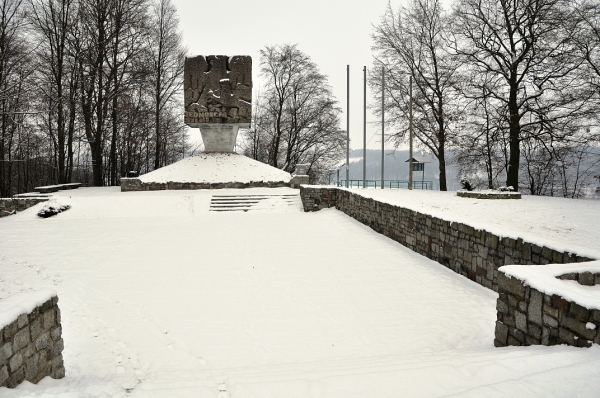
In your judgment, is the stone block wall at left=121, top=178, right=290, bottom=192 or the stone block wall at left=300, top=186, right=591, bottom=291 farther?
the stone block wall at left=121, top=178, right=290, bottom=192

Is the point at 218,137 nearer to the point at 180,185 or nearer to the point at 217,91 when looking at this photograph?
the point at 217,91

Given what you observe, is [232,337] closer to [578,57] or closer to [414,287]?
[414,287]

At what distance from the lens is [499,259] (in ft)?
17.3

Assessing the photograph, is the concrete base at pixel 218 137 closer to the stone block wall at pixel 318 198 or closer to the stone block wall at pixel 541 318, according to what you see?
the stone block wall at pixel 318 198

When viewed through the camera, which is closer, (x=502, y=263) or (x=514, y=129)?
(x=502, y=263)

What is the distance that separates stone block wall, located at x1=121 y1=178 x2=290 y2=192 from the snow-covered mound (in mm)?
209

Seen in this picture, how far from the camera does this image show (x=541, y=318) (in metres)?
3.05

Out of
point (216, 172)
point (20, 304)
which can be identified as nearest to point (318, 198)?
point (216, 172)

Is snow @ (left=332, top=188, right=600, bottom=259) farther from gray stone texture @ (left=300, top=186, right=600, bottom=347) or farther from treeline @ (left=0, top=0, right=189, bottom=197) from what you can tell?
treeline @ (left=0, top=0, right=189, bottom=197)

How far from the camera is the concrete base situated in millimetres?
20469

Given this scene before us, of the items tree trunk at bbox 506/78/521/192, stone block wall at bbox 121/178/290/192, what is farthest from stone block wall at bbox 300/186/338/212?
tree trunk at bbox 506/78/521/192

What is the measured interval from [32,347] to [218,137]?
1878 centimetres

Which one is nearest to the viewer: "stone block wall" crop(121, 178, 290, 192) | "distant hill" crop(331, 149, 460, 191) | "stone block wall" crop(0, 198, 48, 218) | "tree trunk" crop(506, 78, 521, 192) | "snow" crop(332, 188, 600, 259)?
"snow" crop(332, 188, 600, 259)

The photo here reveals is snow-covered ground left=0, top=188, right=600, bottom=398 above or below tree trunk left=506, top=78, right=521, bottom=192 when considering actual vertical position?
below
